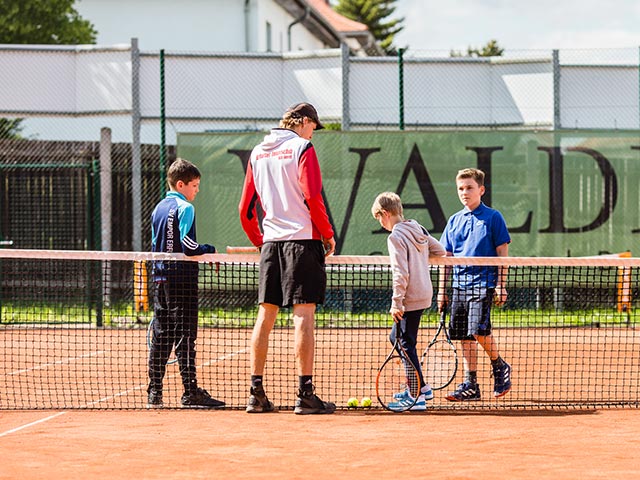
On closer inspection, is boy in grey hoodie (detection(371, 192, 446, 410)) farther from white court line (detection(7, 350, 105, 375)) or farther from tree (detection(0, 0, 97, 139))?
tree (detection(0, 0, 97, 139))

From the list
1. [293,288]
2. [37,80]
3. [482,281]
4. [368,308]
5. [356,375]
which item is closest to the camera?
[293,288]

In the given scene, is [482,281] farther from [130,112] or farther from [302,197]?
[130,112]

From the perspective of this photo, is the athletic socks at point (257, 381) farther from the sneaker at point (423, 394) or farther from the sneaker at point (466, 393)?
the sneaker at point (466, 393)

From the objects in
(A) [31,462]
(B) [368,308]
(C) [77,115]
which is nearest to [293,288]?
(A) [31,462]

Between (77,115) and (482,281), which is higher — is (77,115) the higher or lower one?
the higher one

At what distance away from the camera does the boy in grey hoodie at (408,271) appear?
24.6 feet

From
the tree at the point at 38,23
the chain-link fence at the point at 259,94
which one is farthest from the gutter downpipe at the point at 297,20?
the chain-link fence at the point at 259,94

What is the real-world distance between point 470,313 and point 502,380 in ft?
1.75

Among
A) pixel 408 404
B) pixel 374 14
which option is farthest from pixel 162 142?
pixel 374 14

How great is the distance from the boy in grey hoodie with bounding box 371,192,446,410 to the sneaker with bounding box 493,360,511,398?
2.33ft

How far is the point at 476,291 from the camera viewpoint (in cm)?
805

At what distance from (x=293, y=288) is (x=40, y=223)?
34.2 feet

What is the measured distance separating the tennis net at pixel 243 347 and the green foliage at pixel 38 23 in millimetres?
11636

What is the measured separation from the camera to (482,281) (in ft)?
26.4
